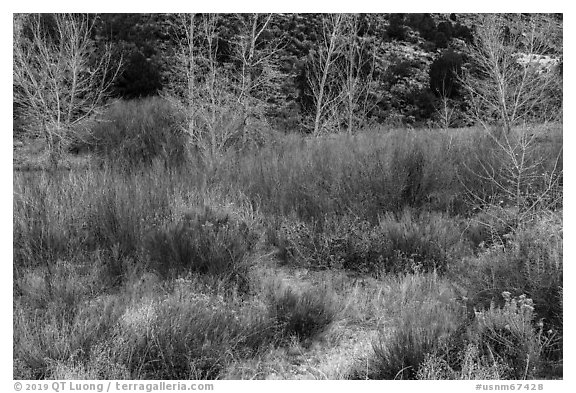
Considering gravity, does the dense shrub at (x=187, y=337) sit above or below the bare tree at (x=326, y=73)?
below

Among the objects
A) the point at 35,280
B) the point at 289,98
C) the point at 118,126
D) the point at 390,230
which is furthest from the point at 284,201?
the point at 289,98

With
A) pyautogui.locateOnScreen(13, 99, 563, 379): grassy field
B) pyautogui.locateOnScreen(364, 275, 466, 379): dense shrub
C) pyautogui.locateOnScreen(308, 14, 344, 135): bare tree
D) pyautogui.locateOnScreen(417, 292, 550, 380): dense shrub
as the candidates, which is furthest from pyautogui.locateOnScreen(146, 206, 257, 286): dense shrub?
pyautogui.locateOnScreen(308, 14, 344, 135): bare tree

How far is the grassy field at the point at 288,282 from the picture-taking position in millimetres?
3299

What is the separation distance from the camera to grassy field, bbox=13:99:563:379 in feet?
10.8

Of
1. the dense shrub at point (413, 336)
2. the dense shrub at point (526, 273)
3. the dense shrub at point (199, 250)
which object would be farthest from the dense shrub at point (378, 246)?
the dense shrub at point (413, 336)

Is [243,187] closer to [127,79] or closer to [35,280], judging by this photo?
[35,280]

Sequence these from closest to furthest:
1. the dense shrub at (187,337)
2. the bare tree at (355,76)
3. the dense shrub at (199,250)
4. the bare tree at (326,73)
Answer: the dense shrub at (187,337) → the dense shrub at (199,250) → the bare tree at (326,73) → the bare tree at (355,76)

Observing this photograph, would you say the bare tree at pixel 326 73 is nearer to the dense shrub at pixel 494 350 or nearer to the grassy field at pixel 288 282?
the grassy field at pixel 288 282

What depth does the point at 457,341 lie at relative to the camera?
342 cm

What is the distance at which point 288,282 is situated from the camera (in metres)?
5.00

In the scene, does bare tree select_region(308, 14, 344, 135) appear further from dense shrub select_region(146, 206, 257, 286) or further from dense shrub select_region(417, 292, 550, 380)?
dense shrub select_region(417, 292, 550, 380)

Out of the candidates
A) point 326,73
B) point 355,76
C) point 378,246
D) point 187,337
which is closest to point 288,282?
point 378,246

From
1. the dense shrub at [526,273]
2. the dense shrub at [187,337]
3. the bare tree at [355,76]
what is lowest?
the dense shrub at [187,337]

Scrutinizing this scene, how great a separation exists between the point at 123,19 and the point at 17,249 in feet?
82.3
